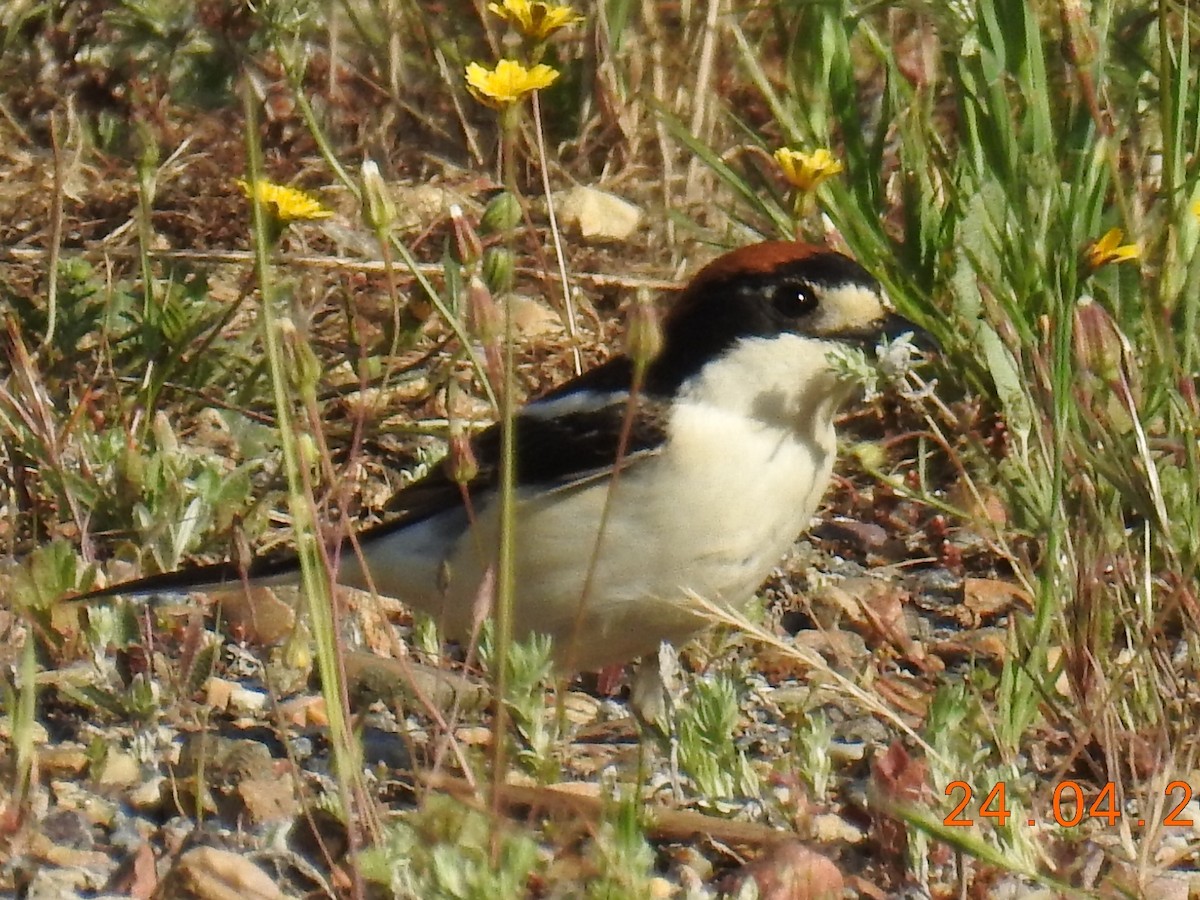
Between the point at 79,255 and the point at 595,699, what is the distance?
6.80ft

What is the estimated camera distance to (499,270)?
9.25 ft

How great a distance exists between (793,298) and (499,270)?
1142 mm

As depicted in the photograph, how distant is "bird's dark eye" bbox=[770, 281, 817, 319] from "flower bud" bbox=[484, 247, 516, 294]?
3.25ft

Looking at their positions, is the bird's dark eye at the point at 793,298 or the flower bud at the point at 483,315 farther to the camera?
the bird's dark eye at the point at 793,298

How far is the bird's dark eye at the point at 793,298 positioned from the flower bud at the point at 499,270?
99 centimetres

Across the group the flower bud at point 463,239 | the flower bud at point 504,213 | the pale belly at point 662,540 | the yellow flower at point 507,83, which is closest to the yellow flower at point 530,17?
the yellow flower at point 507,83

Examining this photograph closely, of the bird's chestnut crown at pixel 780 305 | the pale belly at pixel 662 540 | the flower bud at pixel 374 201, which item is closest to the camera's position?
the flower bud at pixel 374 201

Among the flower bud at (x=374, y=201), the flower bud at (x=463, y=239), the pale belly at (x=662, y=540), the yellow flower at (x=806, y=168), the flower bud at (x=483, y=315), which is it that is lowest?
the pale belly at (x=662, y=540)

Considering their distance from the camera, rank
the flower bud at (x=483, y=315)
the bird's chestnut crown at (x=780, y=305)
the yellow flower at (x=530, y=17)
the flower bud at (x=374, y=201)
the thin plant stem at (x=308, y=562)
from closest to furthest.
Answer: the thin plant stem at (x=308, y=562)
the flower bud at (x=483, y=315)
the flower bud at (x=374, y=201)
the yellow flower at (x=530, y=17)
the bird's chestnut crown at (x=780, y=305)

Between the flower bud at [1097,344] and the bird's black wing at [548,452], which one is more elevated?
the flower bud at [1097,344]

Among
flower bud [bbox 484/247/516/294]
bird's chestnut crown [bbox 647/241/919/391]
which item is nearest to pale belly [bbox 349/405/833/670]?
bird's chestnut crown [bbox 647/241/919/391]

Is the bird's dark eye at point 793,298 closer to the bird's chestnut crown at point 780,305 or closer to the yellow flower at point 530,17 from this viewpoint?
the bird's chestnut crown at point 780,305

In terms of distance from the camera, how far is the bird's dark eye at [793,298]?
383cm

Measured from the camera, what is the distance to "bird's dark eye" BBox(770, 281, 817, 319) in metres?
3.83
